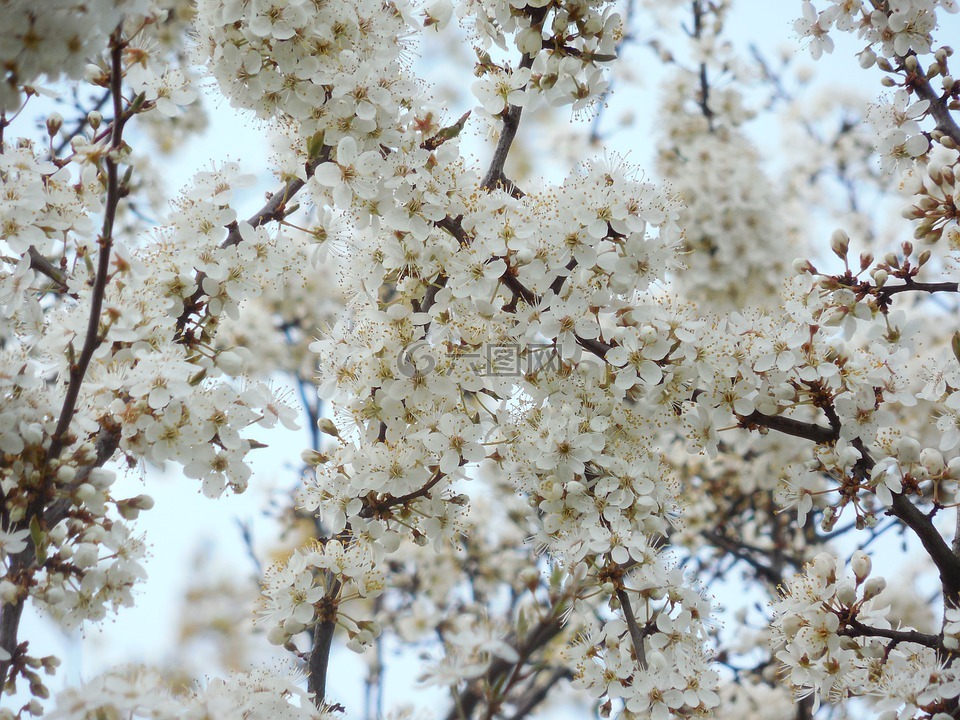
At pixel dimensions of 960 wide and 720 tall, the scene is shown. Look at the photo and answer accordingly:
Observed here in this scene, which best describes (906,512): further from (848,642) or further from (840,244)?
(840,244)

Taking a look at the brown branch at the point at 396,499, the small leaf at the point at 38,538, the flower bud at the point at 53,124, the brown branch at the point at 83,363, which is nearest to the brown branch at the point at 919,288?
the brown branch at the point at 396,499

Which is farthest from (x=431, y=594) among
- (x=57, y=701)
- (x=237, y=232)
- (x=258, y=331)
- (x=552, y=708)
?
(x=57, y=701)

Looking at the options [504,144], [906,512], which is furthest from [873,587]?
[504,144]

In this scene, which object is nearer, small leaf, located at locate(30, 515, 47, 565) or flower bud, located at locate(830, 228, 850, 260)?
small leaf, located at locate(30, 515, 47, 565)

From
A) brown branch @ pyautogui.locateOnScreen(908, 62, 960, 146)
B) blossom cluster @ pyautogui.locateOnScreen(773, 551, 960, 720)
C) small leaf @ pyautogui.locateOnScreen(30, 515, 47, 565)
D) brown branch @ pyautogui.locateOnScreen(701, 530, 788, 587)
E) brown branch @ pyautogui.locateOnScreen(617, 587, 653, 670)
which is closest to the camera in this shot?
small leaf @ pyautogui.locateOnScreen(30, 515, 47, 565)

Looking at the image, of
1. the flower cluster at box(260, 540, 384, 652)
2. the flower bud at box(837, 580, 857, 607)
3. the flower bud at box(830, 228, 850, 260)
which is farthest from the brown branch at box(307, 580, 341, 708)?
the flower bud at box(830, 228, 850, 260)

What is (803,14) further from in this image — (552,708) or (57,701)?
(552,708)

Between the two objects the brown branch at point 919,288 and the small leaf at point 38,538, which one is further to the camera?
the brown branch at point 919,288

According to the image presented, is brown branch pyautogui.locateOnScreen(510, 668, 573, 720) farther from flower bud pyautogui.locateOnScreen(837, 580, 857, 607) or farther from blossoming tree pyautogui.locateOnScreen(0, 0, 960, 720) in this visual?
flower bud pyautogui.locateOnScreen(837, 580, 857, 607)

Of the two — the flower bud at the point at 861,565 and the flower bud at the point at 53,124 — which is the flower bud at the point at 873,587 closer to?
the flower bud at the point at 861,565

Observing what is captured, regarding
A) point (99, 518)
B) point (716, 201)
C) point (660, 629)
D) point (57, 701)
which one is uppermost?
point (716, 201)

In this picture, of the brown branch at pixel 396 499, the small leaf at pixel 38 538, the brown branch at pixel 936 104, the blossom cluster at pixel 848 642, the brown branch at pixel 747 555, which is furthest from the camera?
the brown branch at pixel 747 555
